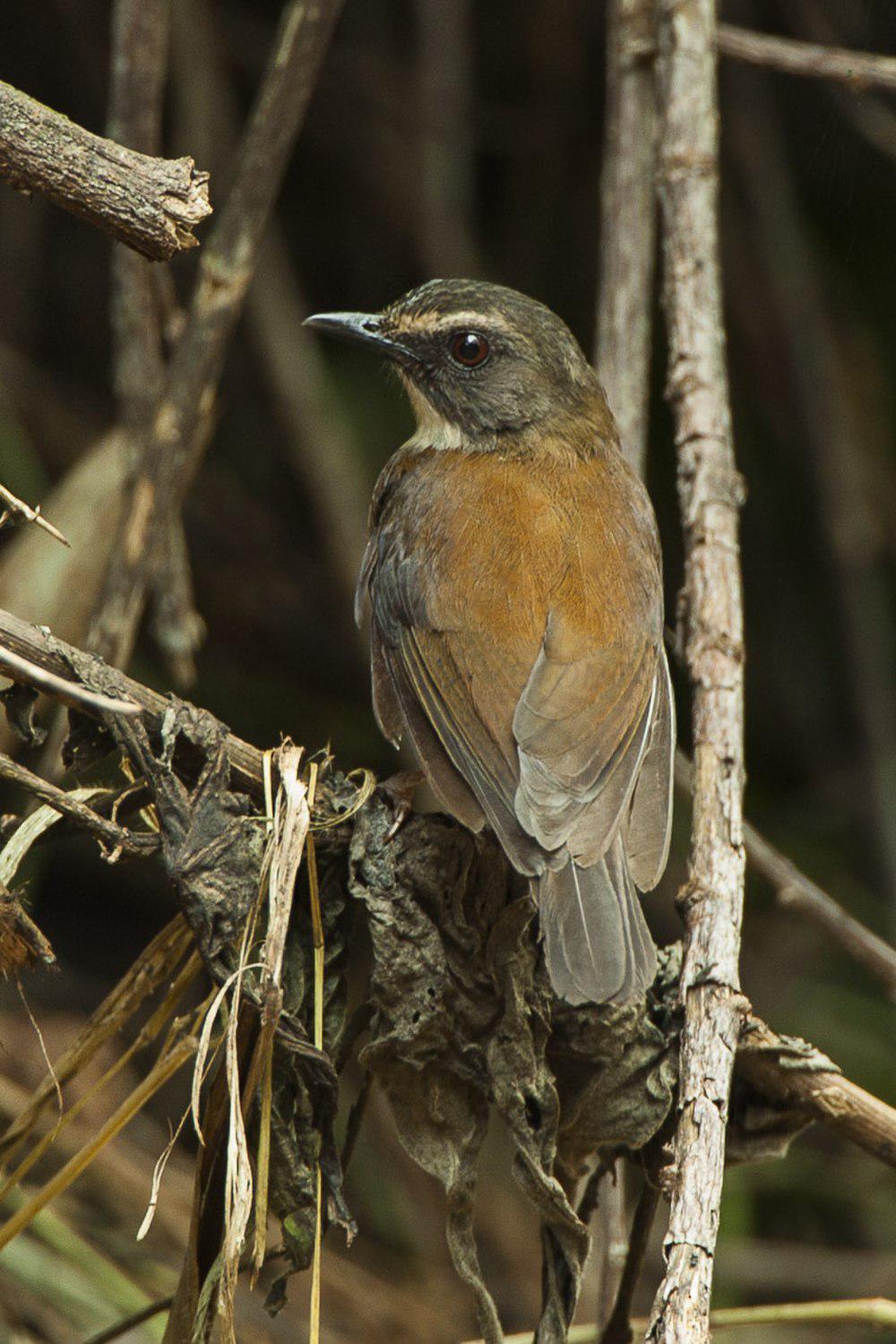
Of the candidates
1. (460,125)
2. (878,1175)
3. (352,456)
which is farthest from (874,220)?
(878,1175)

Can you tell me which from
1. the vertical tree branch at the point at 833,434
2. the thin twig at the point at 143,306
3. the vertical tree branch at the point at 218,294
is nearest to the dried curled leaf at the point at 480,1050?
the vertical tree branch at the point at 218,294

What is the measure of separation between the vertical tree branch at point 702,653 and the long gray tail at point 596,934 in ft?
0.29

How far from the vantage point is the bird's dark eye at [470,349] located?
3.98m

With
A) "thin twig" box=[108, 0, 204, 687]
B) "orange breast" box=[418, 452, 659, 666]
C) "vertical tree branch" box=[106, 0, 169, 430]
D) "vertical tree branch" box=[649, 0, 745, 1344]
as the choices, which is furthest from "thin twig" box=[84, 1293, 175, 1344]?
"vertical tree branch" box=[106, 0, 169, 430]

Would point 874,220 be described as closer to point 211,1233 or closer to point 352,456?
point 352,456

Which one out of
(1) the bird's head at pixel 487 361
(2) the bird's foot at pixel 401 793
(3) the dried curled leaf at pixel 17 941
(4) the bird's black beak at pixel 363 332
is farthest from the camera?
(4) the bird's black beak at pixel 363 332

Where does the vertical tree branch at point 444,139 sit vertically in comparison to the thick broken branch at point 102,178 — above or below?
Answer: above

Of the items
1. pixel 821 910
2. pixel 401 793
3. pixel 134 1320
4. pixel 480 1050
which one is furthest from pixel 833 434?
pixel 134 1320

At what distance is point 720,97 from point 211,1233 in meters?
4.70

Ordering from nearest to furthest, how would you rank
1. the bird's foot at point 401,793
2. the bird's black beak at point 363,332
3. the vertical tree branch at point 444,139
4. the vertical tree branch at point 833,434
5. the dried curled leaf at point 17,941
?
the dried curled leaf at point 17,941 → the bird's foot at point 401,793 → the bird's black beak at point 363,332 → the vertical tree branch at point 833,434 → the vertical tree branch at point 444,139

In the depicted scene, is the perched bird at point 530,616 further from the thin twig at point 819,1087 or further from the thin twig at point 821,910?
the thin twig at point 821,910

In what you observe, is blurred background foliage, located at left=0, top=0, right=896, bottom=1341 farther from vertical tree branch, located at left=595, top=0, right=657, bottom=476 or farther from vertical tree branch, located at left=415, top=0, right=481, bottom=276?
vertical tree branch, located at left=595, top=0, right=657, bottom=476

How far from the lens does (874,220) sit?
5.51 meters

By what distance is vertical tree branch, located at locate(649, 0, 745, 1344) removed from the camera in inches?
81.1
